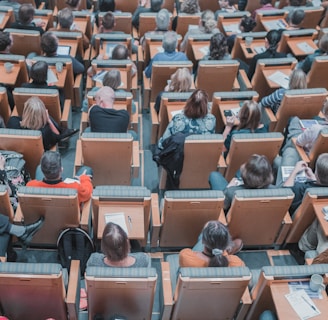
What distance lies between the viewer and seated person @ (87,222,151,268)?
2.88 meters

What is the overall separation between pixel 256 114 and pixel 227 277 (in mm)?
1872

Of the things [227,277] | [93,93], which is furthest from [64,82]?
[227,277]

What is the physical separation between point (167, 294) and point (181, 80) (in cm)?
235

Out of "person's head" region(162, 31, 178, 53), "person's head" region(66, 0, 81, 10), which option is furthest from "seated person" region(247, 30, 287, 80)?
"person's head" region(66, 0, 81, 10)

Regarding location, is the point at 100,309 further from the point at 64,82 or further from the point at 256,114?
the point at 64,82

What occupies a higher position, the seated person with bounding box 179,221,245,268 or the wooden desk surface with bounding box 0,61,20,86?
the seated person with bounding box 179,221,245,268

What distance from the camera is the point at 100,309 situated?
300 cm

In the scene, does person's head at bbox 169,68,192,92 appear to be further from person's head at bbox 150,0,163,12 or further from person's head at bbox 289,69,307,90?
person's head at bbox 150,0,163,12

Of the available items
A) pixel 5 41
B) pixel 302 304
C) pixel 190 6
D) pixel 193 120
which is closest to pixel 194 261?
pixel 302 304

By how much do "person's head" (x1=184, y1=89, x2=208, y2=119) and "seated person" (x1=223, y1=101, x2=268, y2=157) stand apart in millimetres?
347

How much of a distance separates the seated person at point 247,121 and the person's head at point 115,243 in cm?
186

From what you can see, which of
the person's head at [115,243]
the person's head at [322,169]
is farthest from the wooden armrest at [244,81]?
the person's head at [115,243]

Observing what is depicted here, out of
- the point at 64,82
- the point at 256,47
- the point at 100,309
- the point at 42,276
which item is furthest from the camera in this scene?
the point at 256,47

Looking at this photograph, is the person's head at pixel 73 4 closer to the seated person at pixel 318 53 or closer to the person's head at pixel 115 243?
the seated person at pixel 318 53
